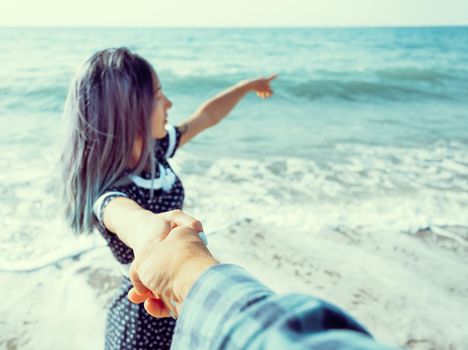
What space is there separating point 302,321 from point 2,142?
7919 millimetres

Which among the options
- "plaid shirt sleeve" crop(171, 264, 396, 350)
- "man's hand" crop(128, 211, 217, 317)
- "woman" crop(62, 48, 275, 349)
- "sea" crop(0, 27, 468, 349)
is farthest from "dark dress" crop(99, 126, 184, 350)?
"plaid shirt sleeve" crop(171, 264, 396, 350)

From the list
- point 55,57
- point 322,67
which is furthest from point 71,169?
point 55,57

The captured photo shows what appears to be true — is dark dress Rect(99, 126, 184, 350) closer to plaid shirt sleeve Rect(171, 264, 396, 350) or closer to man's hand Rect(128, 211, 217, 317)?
man's hand Rect(128, 211, 217, 317)

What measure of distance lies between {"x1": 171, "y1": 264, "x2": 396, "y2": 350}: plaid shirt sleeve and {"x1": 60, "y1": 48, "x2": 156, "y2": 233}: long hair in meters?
1.15

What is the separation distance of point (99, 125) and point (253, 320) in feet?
4.55

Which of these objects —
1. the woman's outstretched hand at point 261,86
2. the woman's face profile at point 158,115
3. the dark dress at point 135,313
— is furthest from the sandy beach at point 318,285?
the woman's face profile at point 158,115

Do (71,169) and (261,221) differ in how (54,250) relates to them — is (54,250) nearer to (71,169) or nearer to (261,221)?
(261,221)

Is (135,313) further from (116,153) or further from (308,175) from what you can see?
(308,175)

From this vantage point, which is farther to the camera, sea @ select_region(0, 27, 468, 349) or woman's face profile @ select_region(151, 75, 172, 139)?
sea @ select_region(0, 27, 468, 349)

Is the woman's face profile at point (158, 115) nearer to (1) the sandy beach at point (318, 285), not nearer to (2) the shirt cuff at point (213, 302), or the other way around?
(2) the shirt cuff at point (213, 302)

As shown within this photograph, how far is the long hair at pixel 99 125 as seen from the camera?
1.87m

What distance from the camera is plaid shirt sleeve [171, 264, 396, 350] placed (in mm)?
612

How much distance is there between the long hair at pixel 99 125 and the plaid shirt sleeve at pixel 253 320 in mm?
1152

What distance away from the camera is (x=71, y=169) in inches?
75.3
